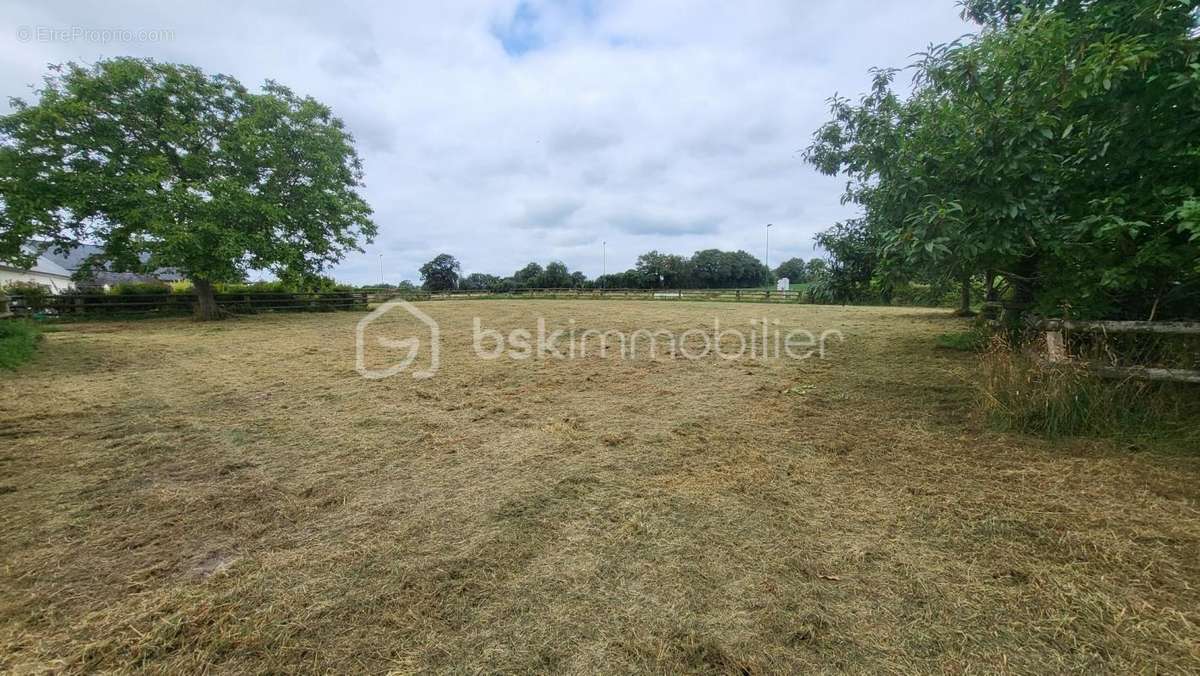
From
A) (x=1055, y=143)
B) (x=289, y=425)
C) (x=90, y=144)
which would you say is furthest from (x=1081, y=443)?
(x=90, y=144)

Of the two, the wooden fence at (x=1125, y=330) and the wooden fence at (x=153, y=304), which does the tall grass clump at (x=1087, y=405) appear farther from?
the wooden fence at (x=153, y=304)

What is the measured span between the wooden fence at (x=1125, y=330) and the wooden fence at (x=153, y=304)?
71.6 feet

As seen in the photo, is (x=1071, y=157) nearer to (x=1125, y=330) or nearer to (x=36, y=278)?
(x=1125, y=330)

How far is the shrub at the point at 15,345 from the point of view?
597 centimetres

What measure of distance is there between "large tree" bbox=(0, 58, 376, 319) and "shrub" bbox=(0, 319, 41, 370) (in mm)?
3645

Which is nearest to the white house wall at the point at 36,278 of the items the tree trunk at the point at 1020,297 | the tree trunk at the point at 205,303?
the tree trunk at the point at 205,303

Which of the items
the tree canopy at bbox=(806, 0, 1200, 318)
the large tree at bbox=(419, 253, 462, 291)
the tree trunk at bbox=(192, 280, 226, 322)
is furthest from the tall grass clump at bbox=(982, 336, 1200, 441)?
the large tree at bbox=(419, 253, 462, 291)

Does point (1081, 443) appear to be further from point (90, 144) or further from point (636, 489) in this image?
point (90, 144)

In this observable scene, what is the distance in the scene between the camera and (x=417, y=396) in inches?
193

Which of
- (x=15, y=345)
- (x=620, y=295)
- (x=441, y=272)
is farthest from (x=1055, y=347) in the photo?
(x=441, y=272)

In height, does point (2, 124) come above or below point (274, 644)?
above

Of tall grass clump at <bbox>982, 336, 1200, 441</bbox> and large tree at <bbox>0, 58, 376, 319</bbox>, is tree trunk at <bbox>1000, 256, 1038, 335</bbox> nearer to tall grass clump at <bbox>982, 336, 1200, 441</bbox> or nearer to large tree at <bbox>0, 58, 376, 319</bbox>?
tall grass clump at <bbox>982, 336, 1200, 441</bbox>

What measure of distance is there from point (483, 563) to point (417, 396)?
11.0 ft

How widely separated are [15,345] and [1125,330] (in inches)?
553
